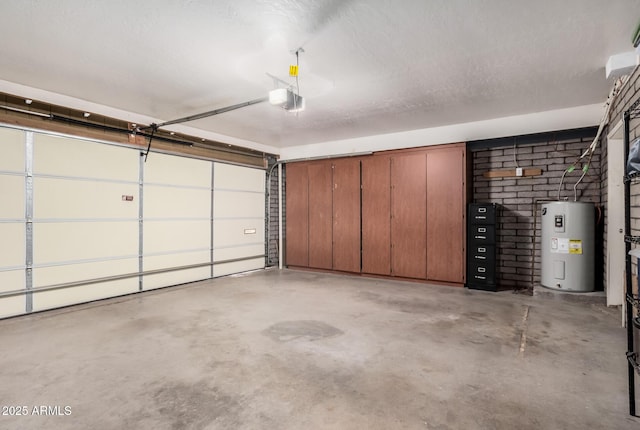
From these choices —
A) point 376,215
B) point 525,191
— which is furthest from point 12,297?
point 525,191

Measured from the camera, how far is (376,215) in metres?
6.57

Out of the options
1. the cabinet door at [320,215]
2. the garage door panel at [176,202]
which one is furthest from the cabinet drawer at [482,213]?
the garage door panel at [176,202]

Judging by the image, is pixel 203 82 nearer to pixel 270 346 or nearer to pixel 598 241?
pixel 270 346

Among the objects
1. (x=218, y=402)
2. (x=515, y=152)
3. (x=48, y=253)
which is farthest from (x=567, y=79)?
(x=48, y=253)

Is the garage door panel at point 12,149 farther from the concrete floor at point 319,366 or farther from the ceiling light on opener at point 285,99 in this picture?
the ceiling light on opener at point 285,99

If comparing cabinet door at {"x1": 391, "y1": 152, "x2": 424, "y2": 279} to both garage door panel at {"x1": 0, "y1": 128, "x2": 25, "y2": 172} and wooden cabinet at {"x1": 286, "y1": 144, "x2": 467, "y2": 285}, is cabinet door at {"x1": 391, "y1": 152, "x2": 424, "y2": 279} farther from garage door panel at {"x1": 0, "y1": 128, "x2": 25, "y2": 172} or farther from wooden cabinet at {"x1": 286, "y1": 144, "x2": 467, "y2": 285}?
garage door panel at {"x1": 0, "y1": 128, "x2": 25, "y2": 172}

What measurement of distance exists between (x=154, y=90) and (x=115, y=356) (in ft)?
10.7

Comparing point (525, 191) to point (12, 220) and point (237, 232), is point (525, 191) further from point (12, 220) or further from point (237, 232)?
point (12, 220)

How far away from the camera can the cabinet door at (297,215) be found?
298 inches

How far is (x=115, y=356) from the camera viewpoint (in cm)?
295

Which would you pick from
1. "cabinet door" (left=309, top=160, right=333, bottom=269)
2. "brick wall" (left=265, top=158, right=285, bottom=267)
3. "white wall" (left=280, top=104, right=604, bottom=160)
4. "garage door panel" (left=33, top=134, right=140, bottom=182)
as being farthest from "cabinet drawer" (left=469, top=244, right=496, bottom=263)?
"garage door panel" (left=33, top=134, right=140, bottom=182)

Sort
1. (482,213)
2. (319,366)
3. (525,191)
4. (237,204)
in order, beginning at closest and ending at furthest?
(319,366) < (482,213) < (525,191) < (237,204)

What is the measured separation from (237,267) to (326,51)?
509cm

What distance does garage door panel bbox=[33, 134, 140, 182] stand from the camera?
4.36 metres
